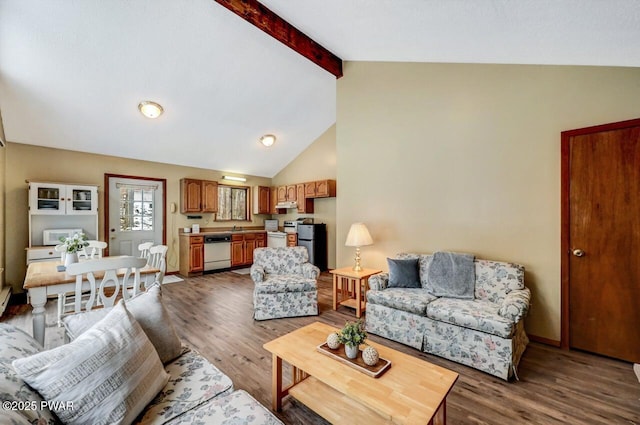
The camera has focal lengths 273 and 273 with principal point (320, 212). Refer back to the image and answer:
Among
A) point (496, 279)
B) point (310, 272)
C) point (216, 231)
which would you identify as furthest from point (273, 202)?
point (496, 279)

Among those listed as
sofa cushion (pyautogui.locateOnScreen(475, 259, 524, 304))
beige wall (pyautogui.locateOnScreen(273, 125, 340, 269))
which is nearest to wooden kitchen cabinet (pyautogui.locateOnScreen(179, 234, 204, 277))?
beige wall (pyautogui.locateOnScreen(273, 125, 340, 269))

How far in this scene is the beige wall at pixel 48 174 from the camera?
13.7 feet

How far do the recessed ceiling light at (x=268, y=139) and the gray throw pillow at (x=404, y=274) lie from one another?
3.92m

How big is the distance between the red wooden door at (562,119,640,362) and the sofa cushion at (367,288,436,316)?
1.33 metres

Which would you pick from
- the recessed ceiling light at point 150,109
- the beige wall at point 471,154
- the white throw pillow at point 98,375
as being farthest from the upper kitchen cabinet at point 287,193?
the white throw pillow at point 98,375

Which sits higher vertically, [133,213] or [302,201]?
[302,201]

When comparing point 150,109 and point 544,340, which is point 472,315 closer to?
point 544,340

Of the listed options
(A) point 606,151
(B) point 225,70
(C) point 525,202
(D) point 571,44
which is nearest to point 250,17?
(B) point 225,70

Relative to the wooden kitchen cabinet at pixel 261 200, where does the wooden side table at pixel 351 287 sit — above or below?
below

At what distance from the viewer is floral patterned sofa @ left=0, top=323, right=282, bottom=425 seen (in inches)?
33.4

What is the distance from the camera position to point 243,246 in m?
6.57

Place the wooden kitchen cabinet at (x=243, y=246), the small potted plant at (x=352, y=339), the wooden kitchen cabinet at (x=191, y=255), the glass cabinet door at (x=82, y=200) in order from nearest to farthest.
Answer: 1. the small potted plant at (x=352, y=339)
2. the glass cabinet door at (x=82, y=200)
3. the wooden kitchen cabinet at (x=191, y=255)
4. the wooden kitchen cabinet at (x=243, y=246)

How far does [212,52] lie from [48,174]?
355 cm

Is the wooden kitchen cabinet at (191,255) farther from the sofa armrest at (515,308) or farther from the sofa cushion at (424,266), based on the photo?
the sofa armrest at (515,308)
